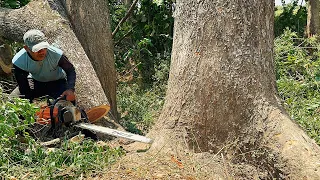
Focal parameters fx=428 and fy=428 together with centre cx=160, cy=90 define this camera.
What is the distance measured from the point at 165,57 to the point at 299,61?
3802 millimetres

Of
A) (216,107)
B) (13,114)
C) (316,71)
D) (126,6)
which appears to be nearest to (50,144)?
(13,114)

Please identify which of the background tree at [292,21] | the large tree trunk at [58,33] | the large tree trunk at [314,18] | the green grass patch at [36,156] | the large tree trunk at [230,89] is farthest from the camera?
the background tree at [292,21]

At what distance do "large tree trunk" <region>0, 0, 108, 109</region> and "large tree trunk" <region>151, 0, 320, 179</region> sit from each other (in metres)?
1.70

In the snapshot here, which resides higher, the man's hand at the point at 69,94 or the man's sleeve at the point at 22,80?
the man's sleeve at the point at 22,80

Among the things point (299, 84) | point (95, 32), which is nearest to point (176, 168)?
point (95, 32)

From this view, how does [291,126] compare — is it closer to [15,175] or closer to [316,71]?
[15,175]

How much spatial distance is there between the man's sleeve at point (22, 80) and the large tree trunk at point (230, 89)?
5.84ft

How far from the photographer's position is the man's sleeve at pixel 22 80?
178 inches

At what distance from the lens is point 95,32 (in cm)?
566

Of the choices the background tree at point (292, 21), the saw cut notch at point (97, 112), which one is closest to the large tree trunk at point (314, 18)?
the background tree at point (292, 21)

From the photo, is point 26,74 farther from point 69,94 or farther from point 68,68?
point 69,94

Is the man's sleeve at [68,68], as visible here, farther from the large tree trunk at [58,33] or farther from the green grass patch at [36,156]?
the green grass patch at [36,156]

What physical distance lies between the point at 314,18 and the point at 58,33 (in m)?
6.25

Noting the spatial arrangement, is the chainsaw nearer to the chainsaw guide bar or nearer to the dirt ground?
the chainsaw guide bar
